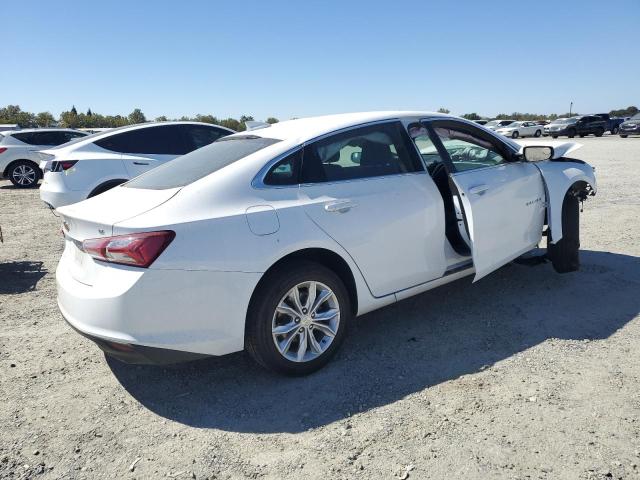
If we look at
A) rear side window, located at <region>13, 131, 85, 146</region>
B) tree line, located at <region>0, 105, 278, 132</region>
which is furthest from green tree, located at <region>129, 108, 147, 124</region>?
rear side window, located at <region>13, 131, 85, 146</region>

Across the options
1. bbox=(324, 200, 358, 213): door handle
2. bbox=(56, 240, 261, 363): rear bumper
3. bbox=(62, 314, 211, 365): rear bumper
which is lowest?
bbox=(62, 314, 211, 365): rear bumper

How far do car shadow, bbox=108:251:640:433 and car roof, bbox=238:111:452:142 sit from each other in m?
1.58

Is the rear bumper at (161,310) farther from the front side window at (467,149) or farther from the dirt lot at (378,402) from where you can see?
the front side window at (467,149)

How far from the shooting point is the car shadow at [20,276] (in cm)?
527

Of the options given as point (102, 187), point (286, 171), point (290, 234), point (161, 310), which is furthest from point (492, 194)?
point (102, 187)

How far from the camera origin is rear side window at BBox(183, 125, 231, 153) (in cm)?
862

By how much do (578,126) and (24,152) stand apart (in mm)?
35638

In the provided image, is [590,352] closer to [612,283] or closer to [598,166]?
[612,283]

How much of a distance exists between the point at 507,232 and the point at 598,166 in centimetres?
1259

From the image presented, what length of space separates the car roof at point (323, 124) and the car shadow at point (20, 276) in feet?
10.1

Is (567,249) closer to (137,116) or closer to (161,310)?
(161,310)

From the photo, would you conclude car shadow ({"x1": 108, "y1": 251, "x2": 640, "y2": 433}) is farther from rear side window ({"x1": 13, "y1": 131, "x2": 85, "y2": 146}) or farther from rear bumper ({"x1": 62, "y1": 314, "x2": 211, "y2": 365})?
rear side window ({"x1": 13, "y1": 131, "x2": 85, "y2": 146})

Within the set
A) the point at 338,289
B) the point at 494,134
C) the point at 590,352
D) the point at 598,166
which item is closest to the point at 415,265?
the point at 338,289

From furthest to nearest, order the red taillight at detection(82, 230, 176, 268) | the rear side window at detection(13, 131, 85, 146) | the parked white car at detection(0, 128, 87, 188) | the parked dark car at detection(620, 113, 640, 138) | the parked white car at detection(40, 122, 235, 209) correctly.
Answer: the parked dark car at detection(620, 113, 640, 138), the rear side window at detection(13, 131, 85, 146), the parked white car at detection(0, 128, 87, 188), the parked white car at detection(40, 122, 235, 209), the red taillight at detection(82, 230, 176, 268)
